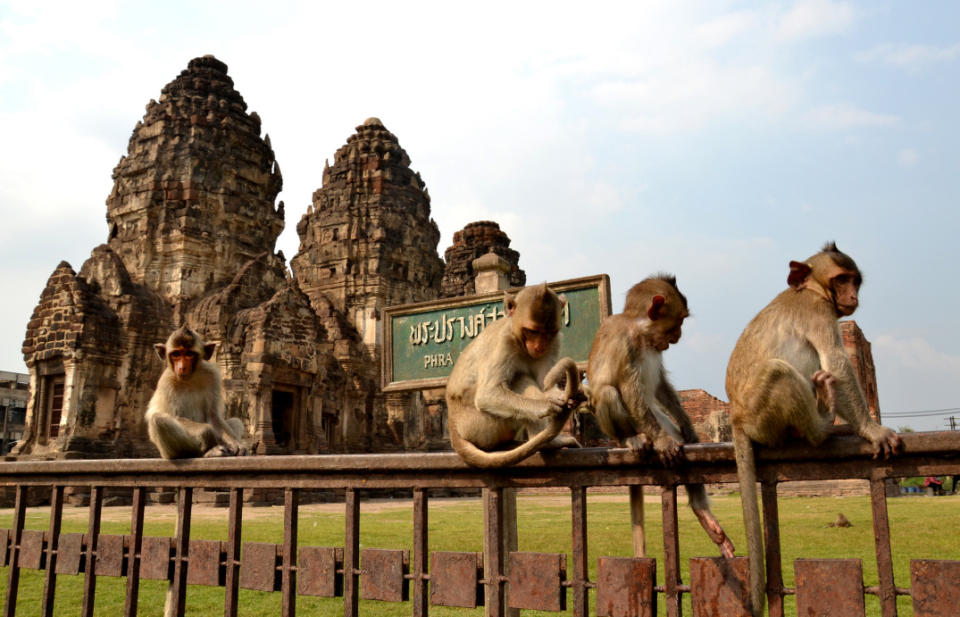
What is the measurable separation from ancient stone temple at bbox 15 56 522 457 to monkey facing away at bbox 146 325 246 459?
14007mm

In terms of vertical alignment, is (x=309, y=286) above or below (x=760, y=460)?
above

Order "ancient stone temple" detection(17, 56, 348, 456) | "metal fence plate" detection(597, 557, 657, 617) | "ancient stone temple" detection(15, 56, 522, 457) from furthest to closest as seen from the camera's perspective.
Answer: "ancient stone temple" detection(15, 56, 522, 457)
"ancient stone temple" detection(17, 56, 348, 456)
"metal fence plate" detection(597, 557, 657, 617)

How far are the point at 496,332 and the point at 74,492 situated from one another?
56.6 ft

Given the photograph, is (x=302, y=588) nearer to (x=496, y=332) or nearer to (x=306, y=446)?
(x=496, y=332)

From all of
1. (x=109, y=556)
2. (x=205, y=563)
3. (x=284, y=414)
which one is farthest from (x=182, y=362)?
(x=284, y=414)

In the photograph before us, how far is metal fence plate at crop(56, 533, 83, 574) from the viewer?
3.24 metres

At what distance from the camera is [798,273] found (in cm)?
288

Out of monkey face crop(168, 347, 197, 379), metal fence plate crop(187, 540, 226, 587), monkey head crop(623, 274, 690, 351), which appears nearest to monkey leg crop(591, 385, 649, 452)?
monkey head crop(623, 274, 690, 351)

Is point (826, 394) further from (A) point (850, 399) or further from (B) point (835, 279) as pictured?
(B) point (835, 279)

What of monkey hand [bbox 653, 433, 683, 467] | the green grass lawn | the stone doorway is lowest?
the green grass lawn

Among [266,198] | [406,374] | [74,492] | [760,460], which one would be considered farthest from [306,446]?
[760,460]

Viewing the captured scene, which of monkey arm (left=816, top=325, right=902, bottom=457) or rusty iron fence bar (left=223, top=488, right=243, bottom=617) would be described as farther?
rusty iron fence bar (left=223, top=488, right=243, bottom=617)

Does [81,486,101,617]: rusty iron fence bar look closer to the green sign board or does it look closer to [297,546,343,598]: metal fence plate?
[297,546,343,598]: metal fence plate

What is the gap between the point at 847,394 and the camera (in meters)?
2.44
